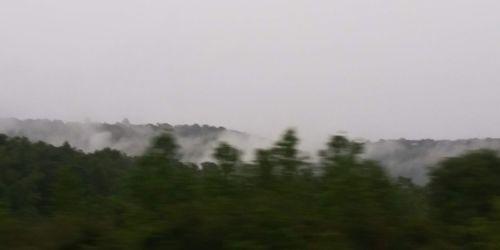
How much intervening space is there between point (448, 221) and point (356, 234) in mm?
2309

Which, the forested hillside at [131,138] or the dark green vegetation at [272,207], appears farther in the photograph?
the forested hillside at [131,138]

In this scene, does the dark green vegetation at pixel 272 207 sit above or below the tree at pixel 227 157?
below

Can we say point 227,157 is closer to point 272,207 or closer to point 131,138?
point 272,207

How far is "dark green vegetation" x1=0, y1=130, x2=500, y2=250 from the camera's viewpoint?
26.8 ft

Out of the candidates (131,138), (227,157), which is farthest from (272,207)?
(131,138)

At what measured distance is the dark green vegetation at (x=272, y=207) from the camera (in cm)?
816

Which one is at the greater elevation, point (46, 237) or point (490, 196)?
point (490, 196)

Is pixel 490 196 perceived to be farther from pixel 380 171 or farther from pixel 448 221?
pixel 380 171

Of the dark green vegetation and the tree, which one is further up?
the tree

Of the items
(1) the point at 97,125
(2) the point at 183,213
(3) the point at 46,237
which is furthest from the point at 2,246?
(1) the point at 97,125

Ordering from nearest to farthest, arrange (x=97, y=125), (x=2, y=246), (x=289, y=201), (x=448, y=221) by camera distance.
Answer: (x=2, y=246) < (x=289, y=201) < (x=448, y=221) < (x=97, y=125)

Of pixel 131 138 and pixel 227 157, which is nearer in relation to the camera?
pixel 227 157

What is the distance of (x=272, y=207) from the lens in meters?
8.42

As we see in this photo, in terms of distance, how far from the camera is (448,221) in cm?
1066
